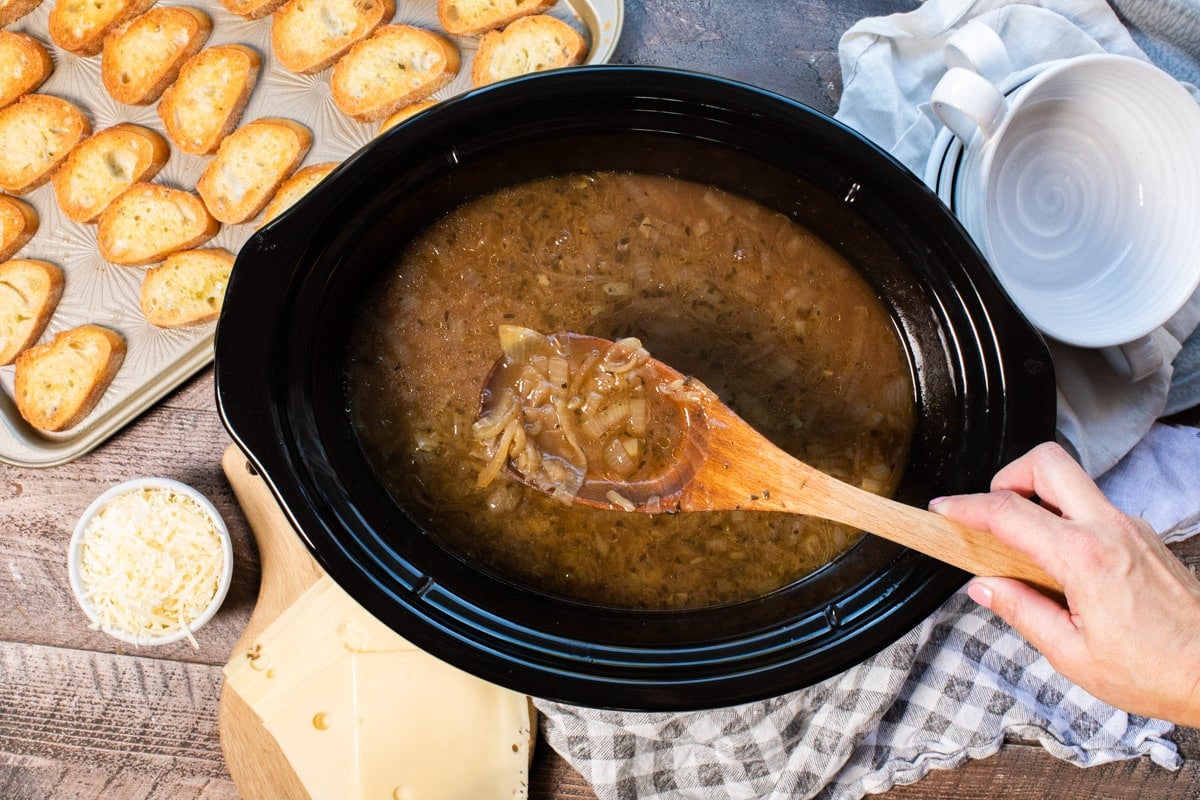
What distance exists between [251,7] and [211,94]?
26 cm

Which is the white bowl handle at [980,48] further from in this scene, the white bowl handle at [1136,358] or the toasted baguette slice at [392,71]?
the toasted baguette slice at [392,71]

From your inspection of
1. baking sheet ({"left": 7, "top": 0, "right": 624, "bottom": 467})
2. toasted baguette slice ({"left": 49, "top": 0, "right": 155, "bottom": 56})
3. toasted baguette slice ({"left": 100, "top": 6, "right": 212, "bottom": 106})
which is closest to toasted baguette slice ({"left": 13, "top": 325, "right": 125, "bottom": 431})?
baking sheet ({"left": 7, "top": 0, "right": 624, "bottom": 467})

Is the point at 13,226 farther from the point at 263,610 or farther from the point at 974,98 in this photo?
the point at 974,98

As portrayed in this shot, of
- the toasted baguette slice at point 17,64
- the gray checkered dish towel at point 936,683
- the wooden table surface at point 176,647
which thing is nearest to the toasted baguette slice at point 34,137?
the toasted baguette slice at point 17,64

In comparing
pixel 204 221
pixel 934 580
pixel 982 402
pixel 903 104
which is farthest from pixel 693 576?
pixel 204 221

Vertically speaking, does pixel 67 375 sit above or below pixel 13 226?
below

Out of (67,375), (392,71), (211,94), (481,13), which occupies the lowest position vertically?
(67,375)

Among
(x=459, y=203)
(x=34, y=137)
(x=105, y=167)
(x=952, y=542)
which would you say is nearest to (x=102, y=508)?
→ (x=105, y=167)

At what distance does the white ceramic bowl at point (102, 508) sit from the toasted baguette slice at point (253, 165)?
2.43 ft

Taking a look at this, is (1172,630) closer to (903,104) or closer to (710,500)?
(710,500)

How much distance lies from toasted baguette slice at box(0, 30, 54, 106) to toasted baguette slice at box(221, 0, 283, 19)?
0.54 m

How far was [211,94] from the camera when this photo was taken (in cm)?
236

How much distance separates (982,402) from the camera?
66.6 inches

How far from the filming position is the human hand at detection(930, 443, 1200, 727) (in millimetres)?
1457
